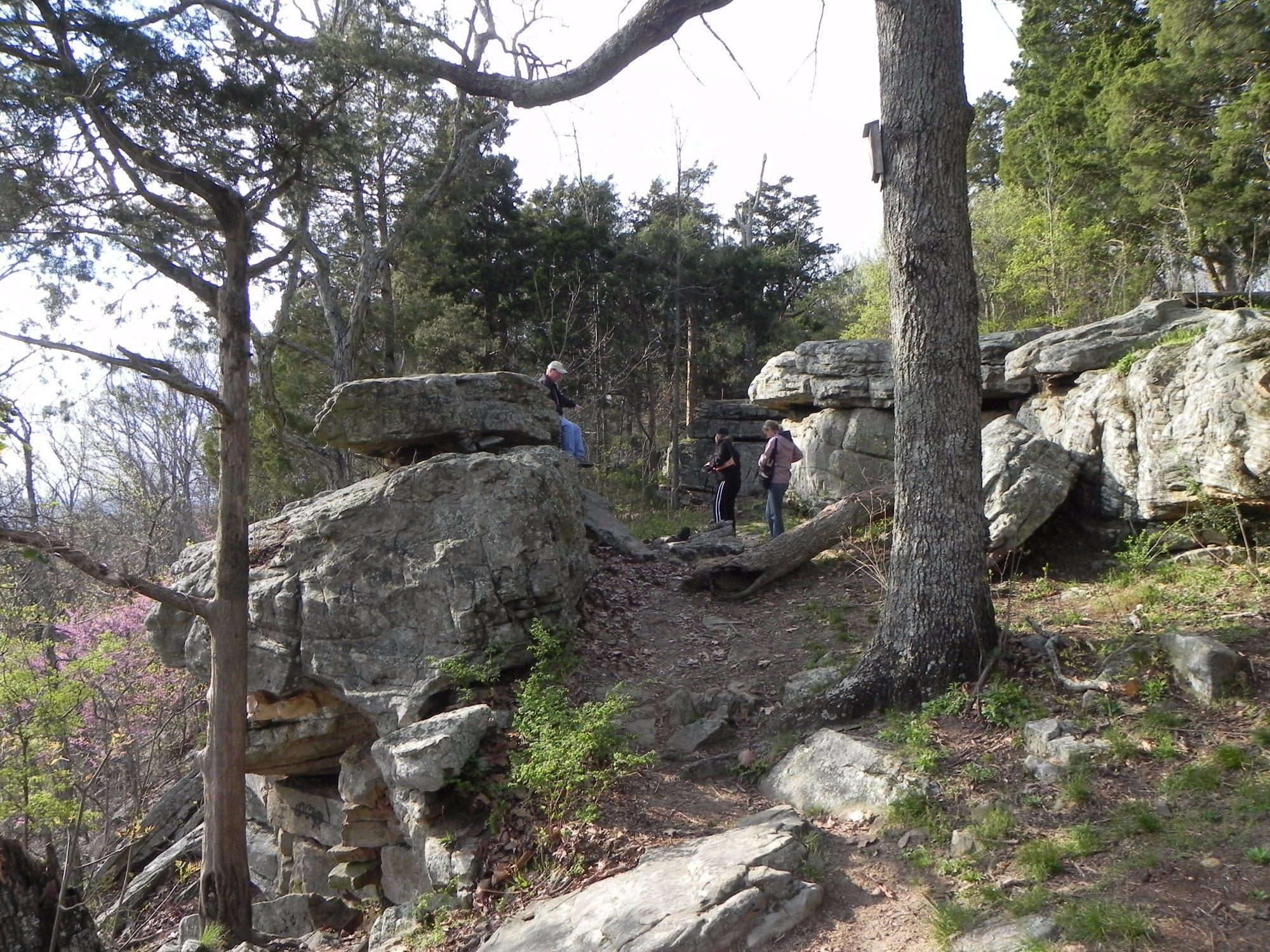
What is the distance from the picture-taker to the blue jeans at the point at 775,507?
11.8 m

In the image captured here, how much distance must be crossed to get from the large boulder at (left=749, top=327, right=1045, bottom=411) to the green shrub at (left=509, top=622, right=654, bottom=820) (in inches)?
321

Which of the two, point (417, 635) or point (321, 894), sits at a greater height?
point (417, 635)

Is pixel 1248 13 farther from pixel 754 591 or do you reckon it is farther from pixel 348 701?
pixel 348 701

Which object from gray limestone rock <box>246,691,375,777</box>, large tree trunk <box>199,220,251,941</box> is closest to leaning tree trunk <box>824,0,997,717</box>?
gray limestone rock <box>246,691,375,777</box>

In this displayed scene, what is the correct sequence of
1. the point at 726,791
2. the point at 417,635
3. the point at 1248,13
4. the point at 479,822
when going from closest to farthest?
1. the point at 726,791
2. the point at 479,822
3. the point at 417,635
4. the point at 1248,13

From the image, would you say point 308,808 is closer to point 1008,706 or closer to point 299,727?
point 299,727

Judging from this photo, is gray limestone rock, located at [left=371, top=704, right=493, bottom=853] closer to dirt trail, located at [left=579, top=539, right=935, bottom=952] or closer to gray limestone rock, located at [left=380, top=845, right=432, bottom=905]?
gray limestone rock, located at [left=380, top=845, right=432, bottom=905]

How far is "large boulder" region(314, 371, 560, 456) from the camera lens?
9039 millimetres

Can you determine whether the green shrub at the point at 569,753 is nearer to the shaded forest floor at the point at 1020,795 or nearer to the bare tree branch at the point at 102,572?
the shaded forest floor at the point at 1020,795

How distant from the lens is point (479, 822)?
6.34 metres

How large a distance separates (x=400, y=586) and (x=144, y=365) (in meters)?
2.84

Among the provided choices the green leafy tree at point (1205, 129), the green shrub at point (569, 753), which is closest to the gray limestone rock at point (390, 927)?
the green shrub at point (569, 753)

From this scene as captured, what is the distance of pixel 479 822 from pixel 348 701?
2028mm

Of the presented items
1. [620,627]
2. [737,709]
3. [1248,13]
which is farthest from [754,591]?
[1248,13]
